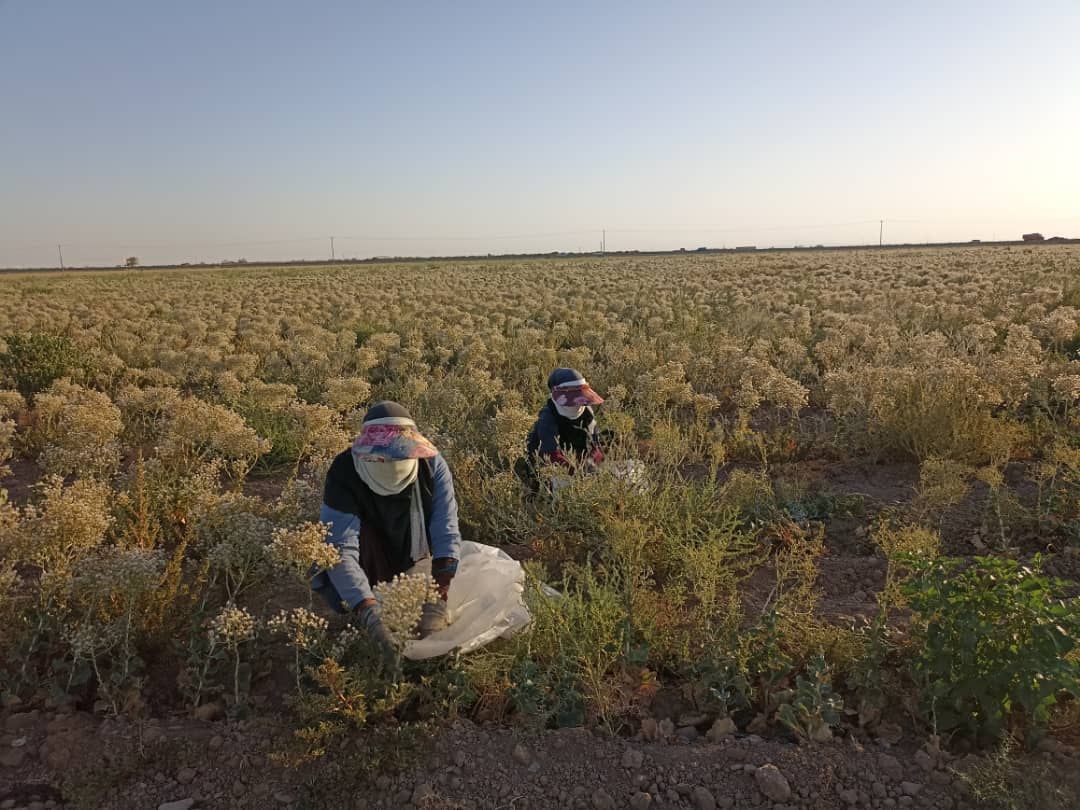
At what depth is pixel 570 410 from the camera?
15.4ft

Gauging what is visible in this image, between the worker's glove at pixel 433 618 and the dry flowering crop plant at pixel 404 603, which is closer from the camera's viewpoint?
the dry flowering crop plant at pixel 404 603

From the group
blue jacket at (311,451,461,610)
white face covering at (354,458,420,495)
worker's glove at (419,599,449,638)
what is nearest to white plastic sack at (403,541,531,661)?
worker's glove at (419,599,449,638)

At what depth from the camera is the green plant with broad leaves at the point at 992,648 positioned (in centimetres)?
224

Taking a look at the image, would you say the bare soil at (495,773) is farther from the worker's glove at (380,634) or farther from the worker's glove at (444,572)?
the worker's glove at (444,572)

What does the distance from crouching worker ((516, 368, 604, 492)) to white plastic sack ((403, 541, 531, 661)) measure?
1.17m

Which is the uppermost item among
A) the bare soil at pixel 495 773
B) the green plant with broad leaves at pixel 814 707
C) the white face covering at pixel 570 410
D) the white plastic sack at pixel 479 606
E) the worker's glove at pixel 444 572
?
the white face covering at pixel 570 410

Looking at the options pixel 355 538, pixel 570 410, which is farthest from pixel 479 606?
pixel 570 410

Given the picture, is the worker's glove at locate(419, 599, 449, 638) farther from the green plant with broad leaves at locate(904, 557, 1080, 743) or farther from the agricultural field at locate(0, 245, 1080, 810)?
the green plant with broad leaves at locate(904, 557, 1080, 743)

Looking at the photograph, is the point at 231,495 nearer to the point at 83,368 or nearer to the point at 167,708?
the point at 167,708

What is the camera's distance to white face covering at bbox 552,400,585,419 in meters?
4.66

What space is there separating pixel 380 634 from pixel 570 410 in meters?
2.27

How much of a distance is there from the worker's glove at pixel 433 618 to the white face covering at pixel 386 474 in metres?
0.55

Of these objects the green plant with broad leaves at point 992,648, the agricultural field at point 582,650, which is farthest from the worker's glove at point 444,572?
the green plant with broad leaves at point 992,648

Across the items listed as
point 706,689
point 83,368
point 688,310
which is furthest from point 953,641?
point 688,310
